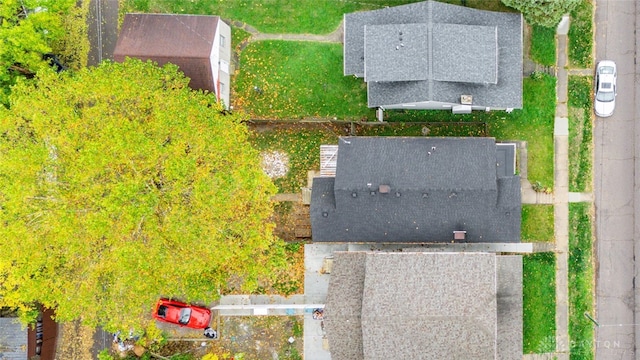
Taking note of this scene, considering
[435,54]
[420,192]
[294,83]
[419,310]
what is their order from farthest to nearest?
[294,83] → [420,192] → [435,54] → [419,310]

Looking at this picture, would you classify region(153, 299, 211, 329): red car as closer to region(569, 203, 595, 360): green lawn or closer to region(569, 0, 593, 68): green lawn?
region(569, 203, 595, 360): green lawn

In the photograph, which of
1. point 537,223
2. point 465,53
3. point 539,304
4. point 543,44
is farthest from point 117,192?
point 543,44

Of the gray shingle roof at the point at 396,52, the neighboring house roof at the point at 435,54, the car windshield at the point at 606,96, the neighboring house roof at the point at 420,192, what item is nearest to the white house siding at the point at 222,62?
the neighboring house roof at the point at 435,54

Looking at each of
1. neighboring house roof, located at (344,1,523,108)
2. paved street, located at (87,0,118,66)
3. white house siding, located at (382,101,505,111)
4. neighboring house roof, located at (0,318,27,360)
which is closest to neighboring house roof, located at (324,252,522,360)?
white house siding, located at (382,101,505,111)

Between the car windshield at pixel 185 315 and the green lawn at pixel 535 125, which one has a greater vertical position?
the green lawn at pixel 535 125

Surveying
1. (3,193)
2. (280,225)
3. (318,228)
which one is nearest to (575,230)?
(318,228)

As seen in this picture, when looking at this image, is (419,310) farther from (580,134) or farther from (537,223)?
(580,134)

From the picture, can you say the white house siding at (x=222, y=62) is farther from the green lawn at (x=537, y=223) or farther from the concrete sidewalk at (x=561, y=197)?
the concrete sidewalk at (x=561, y=197)
